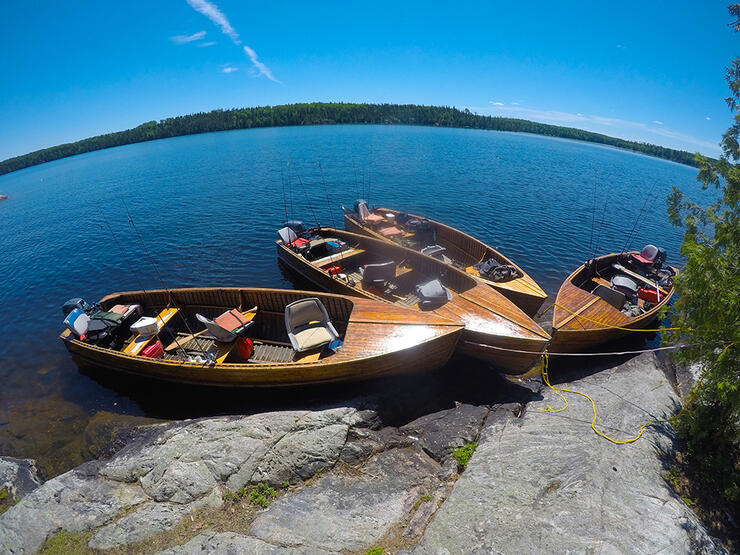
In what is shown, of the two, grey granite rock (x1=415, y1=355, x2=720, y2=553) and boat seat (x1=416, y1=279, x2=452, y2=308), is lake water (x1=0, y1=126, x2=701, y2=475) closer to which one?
boat seat (x1=416, y1=279, x2=452, y2=308)

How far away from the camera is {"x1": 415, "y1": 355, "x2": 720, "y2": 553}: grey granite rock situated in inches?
244

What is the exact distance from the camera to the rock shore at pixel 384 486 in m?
6.39

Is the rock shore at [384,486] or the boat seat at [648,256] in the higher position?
the boat seat at [648,256]

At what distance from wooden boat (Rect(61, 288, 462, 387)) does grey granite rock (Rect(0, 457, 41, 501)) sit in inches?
147

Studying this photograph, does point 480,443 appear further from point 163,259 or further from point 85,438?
point 163,259

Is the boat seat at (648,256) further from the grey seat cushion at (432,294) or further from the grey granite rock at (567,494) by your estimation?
the grey seat cushion at (432,294)

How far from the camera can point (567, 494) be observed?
7098 mm

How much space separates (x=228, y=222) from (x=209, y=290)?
2091 centimetres

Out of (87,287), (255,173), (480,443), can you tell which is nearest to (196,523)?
(480,443)

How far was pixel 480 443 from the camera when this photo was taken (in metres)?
8.90

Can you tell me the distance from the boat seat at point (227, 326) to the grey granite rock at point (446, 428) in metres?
7.43

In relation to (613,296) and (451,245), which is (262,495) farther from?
(451,245)

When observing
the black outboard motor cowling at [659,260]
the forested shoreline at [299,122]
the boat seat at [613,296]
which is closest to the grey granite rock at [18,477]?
the boat seat at [613,296]

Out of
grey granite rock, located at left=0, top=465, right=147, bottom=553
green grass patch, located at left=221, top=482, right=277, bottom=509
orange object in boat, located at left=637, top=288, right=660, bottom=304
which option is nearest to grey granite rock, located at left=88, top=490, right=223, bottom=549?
green grass patch, located at left=221, top=482, right=277, bottom=509
